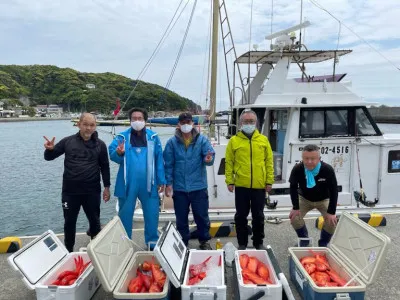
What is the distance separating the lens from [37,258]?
2.92 meters

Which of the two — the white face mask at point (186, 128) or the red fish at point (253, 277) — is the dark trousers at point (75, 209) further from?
the red fish at point (253, 277)

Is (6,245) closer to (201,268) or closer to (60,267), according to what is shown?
(60,267)

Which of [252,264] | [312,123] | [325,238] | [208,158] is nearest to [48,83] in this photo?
[312,123]

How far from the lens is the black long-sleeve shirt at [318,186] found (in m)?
3.48

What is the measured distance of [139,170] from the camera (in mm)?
3535

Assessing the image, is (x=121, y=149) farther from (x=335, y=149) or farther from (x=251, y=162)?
(x=335, y=149)

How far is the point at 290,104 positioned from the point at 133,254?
4.06m

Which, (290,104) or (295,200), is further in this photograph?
(290,104)

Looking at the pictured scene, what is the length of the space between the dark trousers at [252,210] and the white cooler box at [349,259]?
0.63 m

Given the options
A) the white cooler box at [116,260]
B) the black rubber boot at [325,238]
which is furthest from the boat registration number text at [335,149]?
the white cooler box at [116,260]

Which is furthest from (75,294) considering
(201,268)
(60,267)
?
(201,268)

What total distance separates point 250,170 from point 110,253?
174 centimetres

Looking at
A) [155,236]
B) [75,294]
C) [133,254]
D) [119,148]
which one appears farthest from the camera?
[155,236]

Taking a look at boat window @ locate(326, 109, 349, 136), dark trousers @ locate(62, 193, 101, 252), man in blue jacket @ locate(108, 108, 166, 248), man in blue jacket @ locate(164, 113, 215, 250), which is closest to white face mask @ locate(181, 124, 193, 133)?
man in blue jacket @ locate(164, 113, 215, 250)
